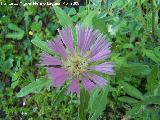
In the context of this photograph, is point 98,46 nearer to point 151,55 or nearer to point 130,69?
point 130,69

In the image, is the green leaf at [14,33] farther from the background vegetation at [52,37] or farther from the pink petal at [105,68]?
the pink petal at [105,68]

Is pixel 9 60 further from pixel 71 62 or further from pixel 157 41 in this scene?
pixel 71 62

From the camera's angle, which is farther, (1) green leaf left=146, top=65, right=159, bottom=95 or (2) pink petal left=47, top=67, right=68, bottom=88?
(1) green leaf left=146, top=65, right=159, bottom=95

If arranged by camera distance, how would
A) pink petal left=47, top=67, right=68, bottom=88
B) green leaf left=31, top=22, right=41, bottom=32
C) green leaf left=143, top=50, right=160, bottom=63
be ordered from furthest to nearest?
green leaf left=31, top=22, right=41, bottom=32
green leaf left=143, top=50, right=160, bottom=63
pink petal left=47, top=67, right=68, bottom=88

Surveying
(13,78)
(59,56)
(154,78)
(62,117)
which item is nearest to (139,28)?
(154,78)

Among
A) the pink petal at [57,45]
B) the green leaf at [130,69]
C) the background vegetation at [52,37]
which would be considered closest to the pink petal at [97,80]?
the pink petal at [57,45]

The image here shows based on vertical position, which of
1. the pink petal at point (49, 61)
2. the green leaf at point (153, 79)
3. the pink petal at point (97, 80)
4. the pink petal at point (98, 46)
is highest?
the pink petal at point (98, 46)

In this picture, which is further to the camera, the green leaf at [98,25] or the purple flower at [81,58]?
the green leaf at [98,25]

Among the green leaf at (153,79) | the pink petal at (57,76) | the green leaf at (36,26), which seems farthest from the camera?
the green leaf at (36,26)

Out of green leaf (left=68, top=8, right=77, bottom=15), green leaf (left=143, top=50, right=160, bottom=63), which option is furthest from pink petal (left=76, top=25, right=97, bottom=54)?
green leaf (left=68, top=8, right=77, bottom=15)

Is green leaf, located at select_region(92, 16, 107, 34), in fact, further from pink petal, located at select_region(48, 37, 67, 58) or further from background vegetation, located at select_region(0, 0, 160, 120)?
pink petal, located at select_region(48, 37, 67, 58)
